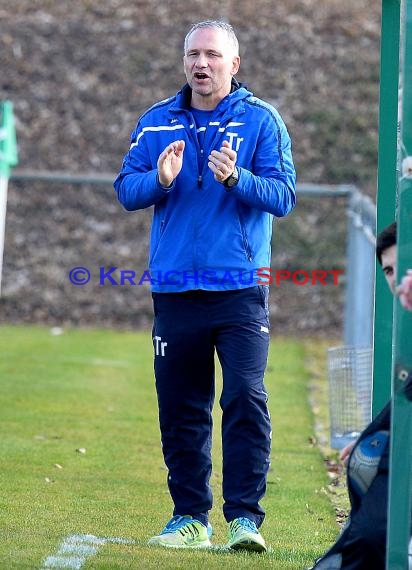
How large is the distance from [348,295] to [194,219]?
8428 mm

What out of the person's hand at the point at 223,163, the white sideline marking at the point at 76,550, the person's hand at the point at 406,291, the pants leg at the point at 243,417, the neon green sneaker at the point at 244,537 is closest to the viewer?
the person's hand at the point at 406,291

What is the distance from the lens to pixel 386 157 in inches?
207

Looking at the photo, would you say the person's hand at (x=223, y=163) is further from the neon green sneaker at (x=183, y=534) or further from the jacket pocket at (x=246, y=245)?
the neon green sneaker at (x=183, y=534)

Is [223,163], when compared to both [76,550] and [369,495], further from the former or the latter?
[76,550]

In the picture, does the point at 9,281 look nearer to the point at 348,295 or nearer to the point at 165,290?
the point at 348,295

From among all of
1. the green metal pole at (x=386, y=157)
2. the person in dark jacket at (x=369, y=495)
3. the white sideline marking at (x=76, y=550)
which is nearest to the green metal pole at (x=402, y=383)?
the person in dark jacket at (x=369, y=495)

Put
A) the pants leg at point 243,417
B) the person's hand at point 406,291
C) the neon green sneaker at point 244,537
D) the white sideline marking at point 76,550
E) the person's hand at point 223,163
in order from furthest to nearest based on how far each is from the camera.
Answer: the pants leg at point 243,417
the neon green sneaker at point 244,537
the person's hand at point 223,163
the white sideline marking at point 76,550
the person's hand at point 406,291

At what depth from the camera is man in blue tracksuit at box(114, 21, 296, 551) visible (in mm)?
5344

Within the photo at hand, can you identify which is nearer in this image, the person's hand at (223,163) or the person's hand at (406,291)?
the person's hand at (406,291)

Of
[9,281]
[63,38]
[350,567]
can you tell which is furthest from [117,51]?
[350,567]

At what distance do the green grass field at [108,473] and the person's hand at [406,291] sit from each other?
156 cm

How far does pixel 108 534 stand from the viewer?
5598mm

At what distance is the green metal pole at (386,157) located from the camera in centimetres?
520

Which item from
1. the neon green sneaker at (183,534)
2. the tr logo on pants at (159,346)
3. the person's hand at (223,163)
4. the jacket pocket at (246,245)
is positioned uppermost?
the person's hand at (223,163)
